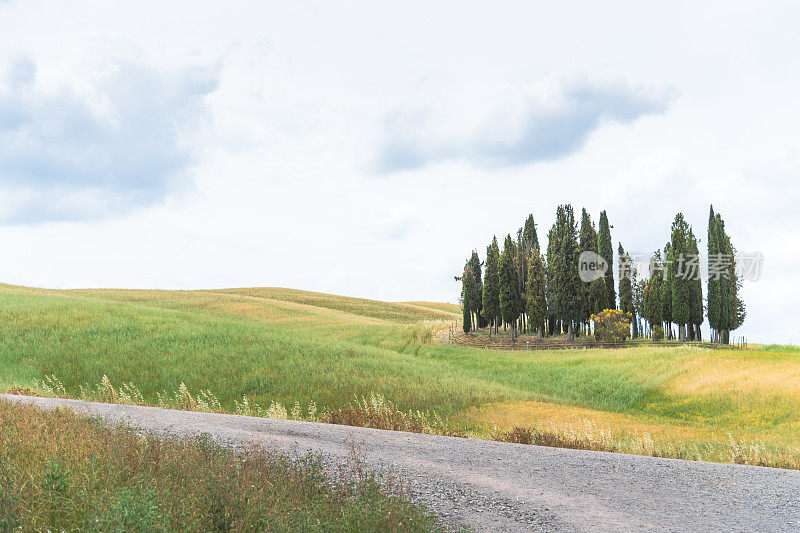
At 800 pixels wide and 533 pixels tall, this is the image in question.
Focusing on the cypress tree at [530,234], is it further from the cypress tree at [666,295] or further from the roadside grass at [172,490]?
the roadside grass at [172,490]

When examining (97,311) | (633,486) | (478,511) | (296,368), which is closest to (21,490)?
(478,511)

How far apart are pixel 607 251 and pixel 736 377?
33199 millimetres

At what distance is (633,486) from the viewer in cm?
827

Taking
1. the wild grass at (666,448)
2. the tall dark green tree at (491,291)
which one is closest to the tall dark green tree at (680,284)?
the tall dark green tree at (491,291)

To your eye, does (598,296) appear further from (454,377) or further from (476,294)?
(454,377)

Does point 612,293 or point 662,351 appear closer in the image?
point 662,351

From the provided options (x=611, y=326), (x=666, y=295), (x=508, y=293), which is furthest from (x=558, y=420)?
(x=666, y=295)

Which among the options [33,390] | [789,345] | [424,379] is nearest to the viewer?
[33,390]

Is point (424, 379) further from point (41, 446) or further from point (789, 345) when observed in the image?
point (789, 345)

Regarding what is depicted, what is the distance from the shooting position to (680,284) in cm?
5494

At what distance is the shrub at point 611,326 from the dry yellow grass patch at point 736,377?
1852cm

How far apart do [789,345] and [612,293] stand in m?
17.2

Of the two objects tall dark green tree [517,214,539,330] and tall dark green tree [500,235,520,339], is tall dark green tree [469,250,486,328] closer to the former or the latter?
tall dark green tree [517,214,539,330]

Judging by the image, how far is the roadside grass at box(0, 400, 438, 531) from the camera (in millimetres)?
5238
